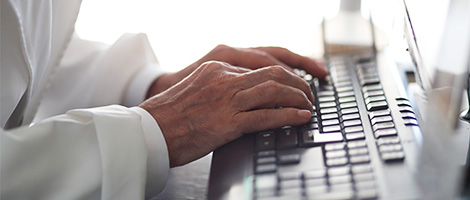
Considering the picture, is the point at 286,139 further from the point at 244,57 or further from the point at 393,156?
the point at 244,57

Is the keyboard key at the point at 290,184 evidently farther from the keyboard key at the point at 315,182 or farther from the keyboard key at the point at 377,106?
the keyboard key at the point at 377,106

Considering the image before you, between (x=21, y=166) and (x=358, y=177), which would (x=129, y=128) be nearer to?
(x=21, y=166)

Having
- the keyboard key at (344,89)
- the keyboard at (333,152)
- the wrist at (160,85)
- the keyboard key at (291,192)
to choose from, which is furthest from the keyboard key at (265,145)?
the wrist at (160,85)

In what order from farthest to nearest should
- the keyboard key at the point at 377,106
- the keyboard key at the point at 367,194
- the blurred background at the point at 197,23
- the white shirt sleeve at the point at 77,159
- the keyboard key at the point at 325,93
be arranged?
1. the blurred background at the point at 197,23
2. the keyboard key at the point at 325,93
3. the keyboard key at the point at 377,106
4. the white shirt sleeve at the point at 77,159
5. the keyboard key at the point at 367,194

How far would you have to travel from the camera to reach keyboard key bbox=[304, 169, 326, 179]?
21.3 inches

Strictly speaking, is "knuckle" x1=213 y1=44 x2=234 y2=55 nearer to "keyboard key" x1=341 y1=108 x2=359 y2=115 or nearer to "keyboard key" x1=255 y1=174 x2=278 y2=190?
"keyboard key" x1=341 y1=108 x2=359 y2=115

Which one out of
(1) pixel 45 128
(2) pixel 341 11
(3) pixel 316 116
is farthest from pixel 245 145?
(2) pixel 341 11

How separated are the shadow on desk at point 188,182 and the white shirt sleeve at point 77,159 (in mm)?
72

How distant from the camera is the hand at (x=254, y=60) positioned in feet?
2.88

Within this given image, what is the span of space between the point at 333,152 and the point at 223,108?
17 cm

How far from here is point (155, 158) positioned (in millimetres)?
646

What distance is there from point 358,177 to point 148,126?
259 mm

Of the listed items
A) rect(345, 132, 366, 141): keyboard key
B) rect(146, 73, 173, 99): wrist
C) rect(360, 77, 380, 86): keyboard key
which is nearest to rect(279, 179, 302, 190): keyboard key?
rect(345, 132, 366, 141): keyboard key

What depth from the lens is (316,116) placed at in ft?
2.33
